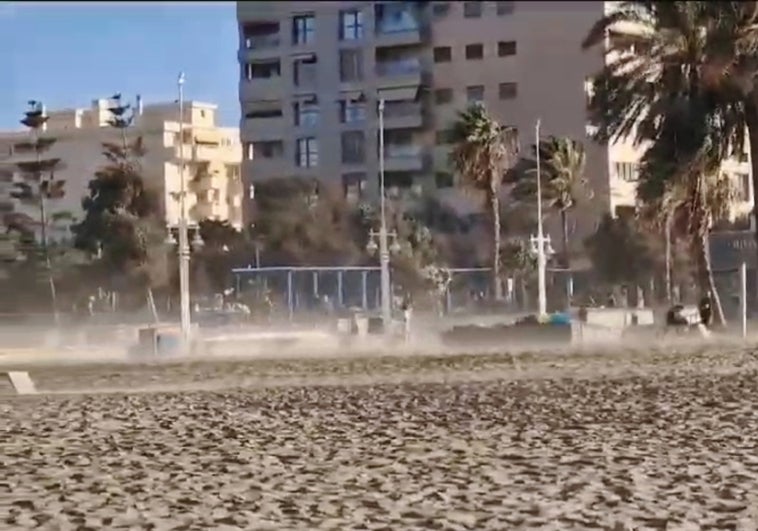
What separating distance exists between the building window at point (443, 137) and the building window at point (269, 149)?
2.47ft

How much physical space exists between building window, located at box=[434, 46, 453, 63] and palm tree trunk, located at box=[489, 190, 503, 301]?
5.44 metres

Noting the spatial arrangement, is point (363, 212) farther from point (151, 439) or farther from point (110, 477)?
point (110, 477)

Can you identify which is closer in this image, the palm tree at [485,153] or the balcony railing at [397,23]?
the balcony railing at [397,23]

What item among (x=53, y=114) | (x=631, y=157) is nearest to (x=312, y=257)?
(x=53, y=114)

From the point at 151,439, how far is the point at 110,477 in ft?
5.52

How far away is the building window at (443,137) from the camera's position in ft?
13.9

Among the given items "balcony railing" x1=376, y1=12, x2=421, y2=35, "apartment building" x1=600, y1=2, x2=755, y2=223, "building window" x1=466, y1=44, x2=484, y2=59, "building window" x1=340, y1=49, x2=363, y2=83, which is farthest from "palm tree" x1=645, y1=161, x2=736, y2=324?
"balcony railing" x1=376, y1=12, x2=421, y2=35

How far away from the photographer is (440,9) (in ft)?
8.44

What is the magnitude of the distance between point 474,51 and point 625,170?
340cm

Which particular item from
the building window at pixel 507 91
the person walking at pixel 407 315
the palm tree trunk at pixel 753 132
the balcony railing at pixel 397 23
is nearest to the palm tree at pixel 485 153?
the building window at pixel 507 91

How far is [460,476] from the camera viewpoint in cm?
625

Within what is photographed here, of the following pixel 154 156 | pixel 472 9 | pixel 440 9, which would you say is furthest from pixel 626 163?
pixel 154 156

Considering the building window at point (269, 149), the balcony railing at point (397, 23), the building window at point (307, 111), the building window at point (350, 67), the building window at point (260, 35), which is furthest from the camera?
the building window at point (269, 149)

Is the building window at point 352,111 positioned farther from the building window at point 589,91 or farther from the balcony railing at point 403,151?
the building window at point 589,91
